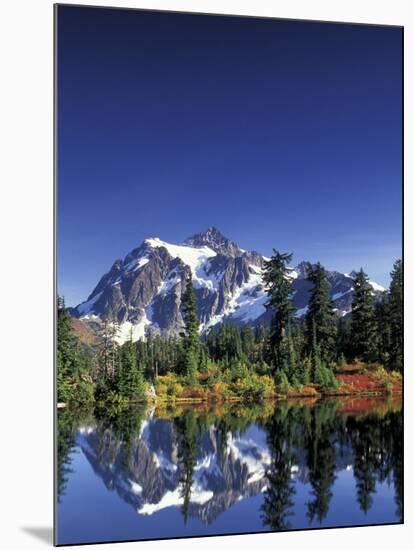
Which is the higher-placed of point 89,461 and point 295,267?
point 295,267

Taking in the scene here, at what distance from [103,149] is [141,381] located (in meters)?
2.17

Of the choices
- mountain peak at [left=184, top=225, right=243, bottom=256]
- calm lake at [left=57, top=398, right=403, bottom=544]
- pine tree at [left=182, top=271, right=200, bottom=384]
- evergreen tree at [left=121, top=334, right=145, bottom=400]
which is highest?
mountain peak at [left=184, top=225, right=243, bottom=256]

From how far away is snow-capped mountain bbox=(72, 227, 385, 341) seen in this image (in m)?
9.84

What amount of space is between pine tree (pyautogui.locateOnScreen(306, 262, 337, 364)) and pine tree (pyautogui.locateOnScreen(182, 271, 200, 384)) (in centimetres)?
112

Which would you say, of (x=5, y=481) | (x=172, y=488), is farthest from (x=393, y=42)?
(x=5, y=481)

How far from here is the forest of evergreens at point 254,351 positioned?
9828mm

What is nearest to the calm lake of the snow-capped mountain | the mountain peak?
the snow-capped mountain

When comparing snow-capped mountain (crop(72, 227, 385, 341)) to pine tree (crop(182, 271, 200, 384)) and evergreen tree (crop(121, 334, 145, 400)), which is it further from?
evergreen tree (crop(121, 334, 145, 400))

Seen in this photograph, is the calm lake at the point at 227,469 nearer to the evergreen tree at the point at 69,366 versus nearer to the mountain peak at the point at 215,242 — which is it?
the evergreen tree at the point at 69,366

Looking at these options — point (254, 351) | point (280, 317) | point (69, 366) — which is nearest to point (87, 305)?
point (69, 366)

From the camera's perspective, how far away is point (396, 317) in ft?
34.6

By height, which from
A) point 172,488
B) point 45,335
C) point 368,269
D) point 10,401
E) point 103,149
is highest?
point 103,149

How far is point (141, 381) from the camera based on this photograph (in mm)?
9945

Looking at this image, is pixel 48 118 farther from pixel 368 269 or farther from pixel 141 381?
pixel 368 269
